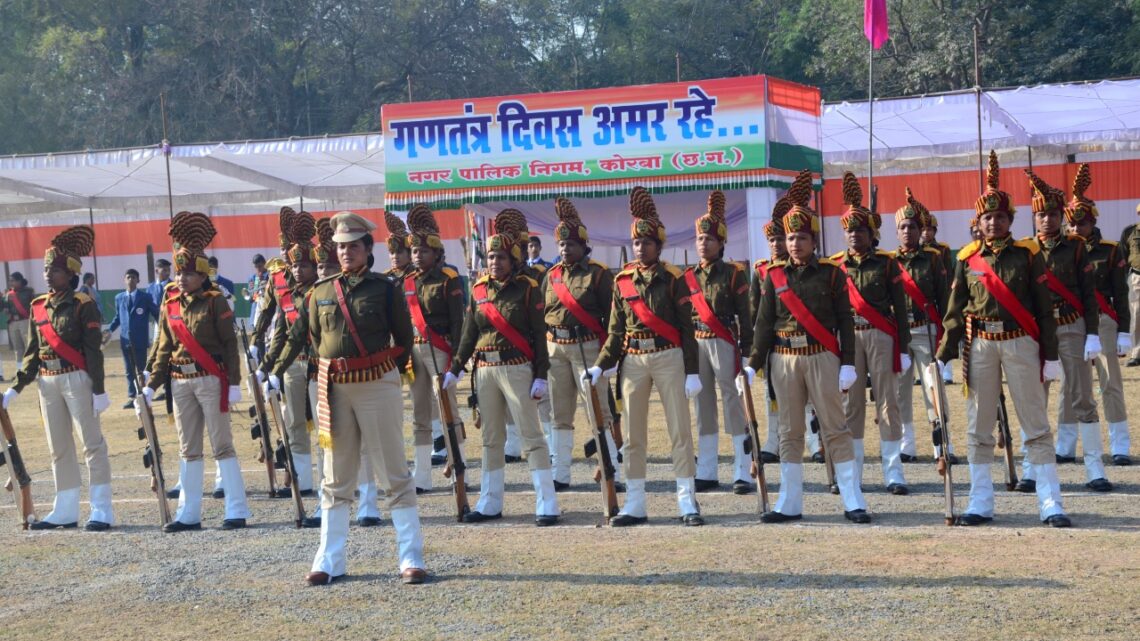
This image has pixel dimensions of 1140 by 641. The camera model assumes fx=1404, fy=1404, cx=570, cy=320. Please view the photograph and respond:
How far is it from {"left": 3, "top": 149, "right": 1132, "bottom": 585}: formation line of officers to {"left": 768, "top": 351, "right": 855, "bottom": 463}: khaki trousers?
13mm

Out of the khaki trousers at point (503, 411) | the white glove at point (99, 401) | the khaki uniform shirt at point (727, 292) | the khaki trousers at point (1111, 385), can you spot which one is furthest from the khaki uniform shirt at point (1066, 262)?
the white glove at point (99, 401)

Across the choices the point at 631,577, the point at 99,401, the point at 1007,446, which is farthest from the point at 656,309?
the point at 99,401

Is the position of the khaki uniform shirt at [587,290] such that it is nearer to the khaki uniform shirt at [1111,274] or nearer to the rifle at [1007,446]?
the rifle at [1007,446]

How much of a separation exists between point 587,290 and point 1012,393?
10.8 ft

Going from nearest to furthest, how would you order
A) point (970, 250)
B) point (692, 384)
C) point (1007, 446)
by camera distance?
point (970, 250) → point (692, 384) → point (1007, 446)

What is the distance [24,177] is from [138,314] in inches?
434

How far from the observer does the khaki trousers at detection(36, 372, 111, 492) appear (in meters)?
10.6

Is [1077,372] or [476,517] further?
[1077,372]

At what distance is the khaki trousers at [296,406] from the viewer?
38.5 ft

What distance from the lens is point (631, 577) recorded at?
815 cm

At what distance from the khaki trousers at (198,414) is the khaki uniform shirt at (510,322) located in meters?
1.78

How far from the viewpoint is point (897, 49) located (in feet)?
135

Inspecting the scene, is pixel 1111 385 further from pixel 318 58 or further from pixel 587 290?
pixel 318 58

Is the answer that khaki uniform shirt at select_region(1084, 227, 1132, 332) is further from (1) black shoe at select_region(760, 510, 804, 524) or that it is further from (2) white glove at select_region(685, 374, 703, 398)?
(2) white glove at select_region(685, 374, 703, 398)
